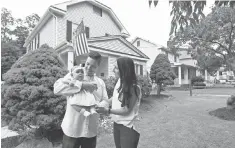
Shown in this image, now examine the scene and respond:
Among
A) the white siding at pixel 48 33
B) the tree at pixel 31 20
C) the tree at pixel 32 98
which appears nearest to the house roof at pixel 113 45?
the white siding at pixel 48 33

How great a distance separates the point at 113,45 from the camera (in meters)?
12.8

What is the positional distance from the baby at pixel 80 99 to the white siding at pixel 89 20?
11.0m

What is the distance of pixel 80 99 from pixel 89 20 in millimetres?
13525

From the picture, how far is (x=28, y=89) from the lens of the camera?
370cm

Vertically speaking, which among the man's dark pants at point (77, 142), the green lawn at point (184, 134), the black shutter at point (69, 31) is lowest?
the green lawn at point (184, 134)

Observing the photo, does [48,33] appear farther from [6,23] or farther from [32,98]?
[6,23]

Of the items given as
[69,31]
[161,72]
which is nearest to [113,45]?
[69,31]

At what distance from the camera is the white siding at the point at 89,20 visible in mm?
12227

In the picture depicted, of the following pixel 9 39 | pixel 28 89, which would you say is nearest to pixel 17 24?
pixel 9 39

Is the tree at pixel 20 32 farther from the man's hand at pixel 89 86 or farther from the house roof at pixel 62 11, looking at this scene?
the man's hand at pixel 89 86

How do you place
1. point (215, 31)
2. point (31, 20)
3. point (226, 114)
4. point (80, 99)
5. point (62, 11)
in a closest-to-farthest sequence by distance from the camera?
point (80, 99), point (226, 114), point (62, 11), point (215, 31), point (31, 20)

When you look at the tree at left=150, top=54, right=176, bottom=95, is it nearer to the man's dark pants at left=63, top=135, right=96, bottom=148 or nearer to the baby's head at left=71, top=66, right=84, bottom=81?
the man's dark pants at left=63, top=135, right=96, bottom=148

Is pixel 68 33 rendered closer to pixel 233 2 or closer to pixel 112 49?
pixel 112 49

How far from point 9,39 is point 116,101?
34383mm
